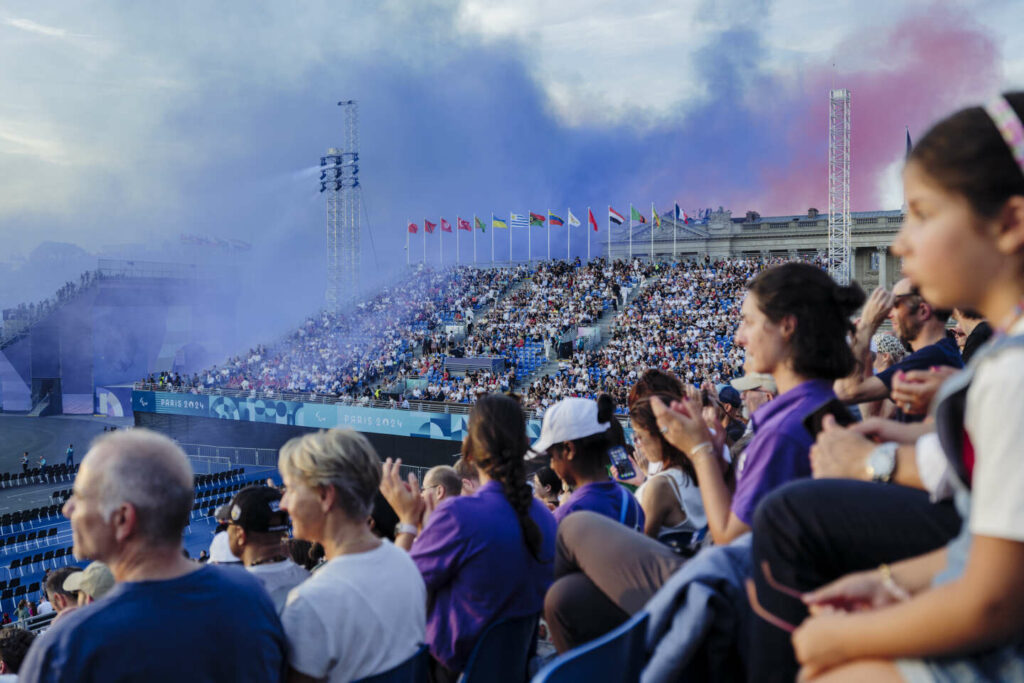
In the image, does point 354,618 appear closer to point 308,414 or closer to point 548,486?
point 548,486

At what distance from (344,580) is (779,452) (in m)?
1.59

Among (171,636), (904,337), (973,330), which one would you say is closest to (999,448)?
(171,636)

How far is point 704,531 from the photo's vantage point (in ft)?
11.6

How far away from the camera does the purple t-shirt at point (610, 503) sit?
11.8 ft

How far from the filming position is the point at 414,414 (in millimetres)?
27500

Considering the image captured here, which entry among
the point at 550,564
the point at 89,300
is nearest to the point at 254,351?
the point at 89,300

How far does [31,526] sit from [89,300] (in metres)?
32.5

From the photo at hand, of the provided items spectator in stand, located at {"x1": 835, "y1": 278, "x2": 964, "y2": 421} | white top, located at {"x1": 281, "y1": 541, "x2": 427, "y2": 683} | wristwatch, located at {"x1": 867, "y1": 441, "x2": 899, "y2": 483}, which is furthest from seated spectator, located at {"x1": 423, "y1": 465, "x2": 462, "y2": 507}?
wristwatch, located at {"x1": 867, "y1": 441, "x2": 899, "y2": 483}

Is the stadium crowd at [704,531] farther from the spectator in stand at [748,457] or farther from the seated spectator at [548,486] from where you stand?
the seated spectator at [548,486]

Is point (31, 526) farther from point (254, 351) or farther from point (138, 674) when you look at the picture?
point (138, 674)

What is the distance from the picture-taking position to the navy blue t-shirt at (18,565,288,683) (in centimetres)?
220

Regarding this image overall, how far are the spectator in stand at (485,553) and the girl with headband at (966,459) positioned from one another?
1.94m

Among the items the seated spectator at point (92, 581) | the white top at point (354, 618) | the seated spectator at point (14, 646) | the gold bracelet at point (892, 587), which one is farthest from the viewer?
the seated spectator at point (14, 646)

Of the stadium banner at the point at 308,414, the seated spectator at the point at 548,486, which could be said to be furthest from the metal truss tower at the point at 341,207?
the seated spectator at the point at 548,486
